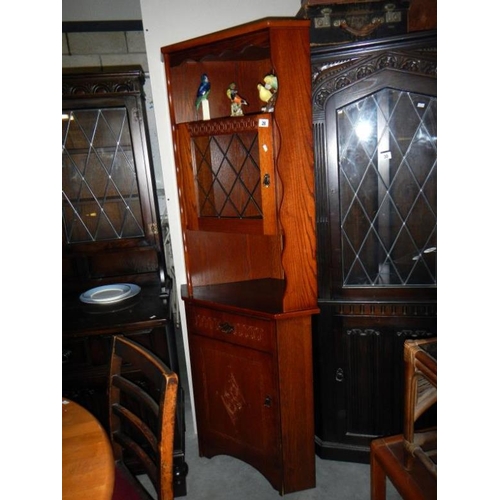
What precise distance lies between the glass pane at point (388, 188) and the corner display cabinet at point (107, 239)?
96 centimetres

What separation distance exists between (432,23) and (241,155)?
0.89 metres

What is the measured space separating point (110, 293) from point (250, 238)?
79 cm

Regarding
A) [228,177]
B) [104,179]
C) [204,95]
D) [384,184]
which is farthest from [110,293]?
[384,184]

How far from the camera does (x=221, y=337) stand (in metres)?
1.84

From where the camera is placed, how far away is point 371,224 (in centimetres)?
180

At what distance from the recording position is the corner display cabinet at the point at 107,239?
6.03ft

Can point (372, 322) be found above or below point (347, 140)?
below

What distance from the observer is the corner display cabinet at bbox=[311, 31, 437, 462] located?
5.31ft

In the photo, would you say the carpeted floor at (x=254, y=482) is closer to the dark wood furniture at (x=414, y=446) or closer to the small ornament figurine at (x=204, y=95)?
the dark wood furniture at (x=414, y=446)

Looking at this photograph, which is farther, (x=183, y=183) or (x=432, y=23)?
(x=183, y=183)

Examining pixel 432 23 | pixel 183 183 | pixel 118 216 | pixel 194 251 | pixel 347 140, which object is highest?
pixel 432 23

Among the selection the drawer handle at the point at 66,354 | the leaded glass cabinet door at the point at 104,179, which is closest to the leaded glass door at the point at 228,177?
the leaded glass cabinet door at the point at 104,179

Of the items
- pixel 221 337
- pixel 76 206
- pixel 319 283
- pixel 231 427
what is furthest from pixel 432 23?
pixel 231 427
